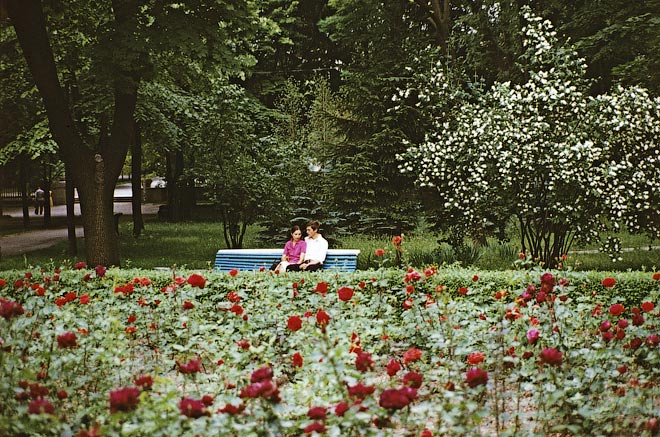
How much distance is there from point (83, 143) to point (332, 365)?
1054 cm

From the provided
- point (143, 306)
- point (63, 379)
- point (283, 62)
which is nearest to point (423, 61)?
point (143, 306)

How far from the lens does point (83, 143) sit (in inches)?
513

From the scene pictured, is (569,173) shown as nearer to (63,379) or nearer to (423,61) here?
(423,61)

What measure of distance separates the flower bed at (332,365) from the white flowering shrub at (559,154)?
13.8 feet

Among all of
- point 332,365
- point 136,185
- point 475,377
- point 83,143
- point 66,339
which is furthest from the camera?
point 136,185

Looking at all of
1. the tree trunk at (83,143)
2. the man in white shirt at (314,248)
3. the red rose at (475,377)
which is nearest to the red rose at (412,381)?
the red rose at (475,377)

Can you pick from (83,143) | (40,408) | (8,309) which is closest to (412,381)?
(40,408)

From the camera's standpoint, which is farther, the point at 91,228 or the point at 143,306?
the point at 91,228

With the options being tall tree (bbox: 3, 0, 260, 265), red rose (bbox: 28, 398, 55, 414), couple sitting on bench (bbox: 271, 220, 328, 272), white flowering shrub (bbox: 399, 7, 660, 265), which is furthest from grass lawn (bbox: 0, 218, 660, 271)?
red rose (bbox: 28, 398, 55, 414)

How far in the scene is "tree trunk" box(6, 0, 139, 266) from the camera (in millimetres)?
12500

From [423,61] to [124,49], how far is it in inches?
319

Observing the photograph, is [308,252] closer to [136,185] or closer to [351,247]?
[351,247]

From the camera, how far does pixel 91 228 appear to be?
13164 millimetres

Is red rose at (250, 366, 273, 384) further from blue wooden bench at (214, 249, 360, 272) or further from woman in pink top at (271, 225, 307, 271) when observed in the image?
blue wooden bench at (214, 249, 360, 272)
